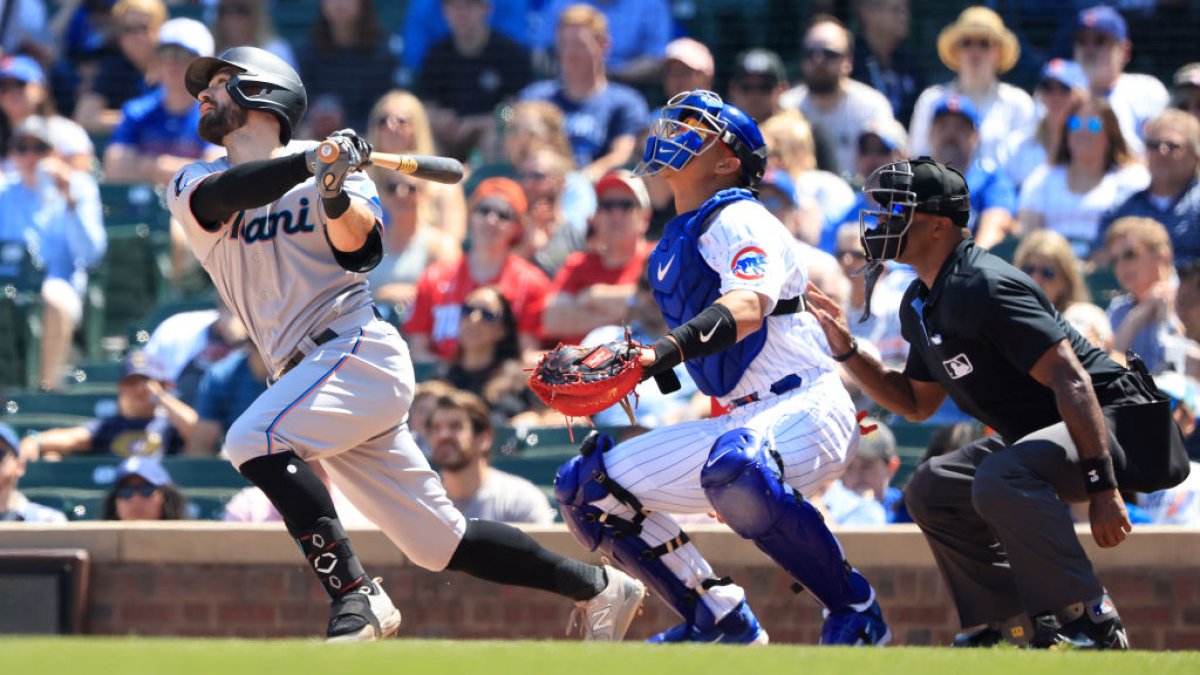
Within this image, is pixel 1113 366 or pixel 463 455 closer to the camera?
pixel 1113 366

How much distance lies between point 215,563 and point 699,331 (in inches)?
90.0

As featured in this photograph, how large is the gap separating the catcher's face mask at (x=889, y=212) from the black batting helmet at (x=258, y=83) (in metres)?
1.65

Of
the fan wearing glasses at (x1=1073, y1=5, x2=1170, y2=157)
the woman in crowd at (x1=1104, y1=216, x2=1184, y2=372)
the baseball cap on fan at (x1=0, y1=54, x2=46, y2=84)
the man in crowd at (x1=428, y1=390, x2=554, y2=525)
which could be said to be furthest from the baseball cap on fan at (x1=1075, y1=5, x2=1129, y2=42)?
the baseball cap on fan at (x1=0, y1=54, x2=46, y2=84)

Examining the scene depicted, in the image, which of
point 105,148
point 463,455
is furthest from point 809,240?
point 105,148

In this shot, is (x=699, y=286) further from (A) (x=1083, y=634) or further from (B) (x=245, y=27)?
(B) (x=245, y=27)

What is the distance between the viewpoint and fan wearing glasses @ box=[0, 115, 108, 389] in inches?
378

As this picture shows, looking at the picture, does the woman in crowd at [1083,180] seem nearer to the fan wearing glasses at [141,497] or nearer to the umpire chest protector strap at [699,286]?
the umpire chest protector strap at [699,286]

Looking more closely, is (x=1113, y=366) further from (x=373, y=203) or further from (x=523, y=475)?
(x=523, y=475)

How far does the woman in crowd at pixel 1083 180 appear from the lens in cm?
871

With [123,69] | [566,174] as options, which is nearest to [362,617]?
[566,174]

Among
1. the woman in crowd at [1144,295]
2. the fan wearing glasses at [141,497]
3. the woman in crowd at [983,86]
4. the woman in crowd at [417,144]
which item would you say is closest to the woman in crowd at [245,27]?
the woman in crowd at [417,144]

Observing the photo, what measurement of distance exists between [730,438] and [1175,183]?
3989 millimetres

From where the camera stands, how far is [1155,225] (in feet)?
25.8

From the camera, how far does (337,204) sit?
191 inches
